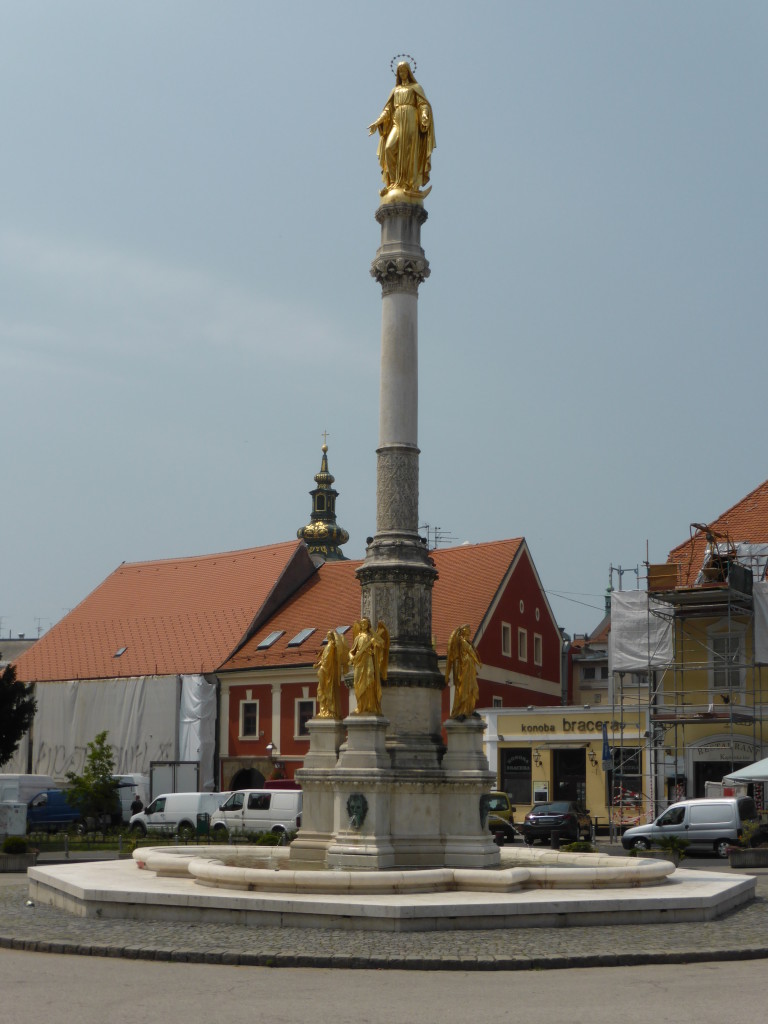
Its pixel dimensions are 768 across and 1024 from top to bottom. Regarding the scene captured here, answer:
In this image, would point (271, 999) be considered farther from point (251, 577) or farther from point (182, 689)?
point (251, 577)

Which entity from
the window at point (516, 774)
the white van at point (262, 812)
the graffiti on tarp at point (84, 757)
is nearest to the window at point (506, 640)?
the window at point (516, 774)

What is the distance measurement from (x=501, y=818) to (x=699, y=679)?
31.0 feet

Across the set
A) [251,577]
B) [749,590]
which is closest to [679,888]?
[749,590]

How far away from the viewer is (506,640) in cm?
5219

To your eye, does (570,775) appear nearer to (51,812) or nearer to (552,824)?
(552,824)

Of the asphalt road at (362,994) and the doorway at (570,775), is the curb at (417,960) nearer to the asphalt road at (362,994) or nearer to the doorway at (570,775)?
the asphalt road at (362,994)

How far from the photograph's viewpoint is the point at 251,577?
191ft

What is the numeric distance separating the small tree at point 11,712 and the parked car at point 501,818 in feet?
50.3

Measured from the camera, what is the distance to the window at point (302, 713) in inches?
2010

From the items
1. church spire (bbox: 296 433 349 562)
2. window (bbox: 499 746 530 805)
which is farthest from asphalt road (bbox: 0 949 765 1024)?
church spire (bbox: 296 433 349 562)

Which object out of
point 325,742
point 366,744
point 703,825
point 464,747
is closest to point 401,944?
point 366,744

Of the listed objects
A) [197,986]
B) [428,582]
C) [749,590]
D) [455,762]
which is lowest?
[197,986]

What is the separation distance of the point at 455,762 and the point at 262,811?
58.2ft

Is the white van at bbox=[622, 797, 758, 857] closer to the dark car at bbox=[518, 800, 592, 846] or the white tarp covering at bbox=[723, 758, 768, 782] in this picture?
the dark car at bbox=[518, 800, 592, 846]
